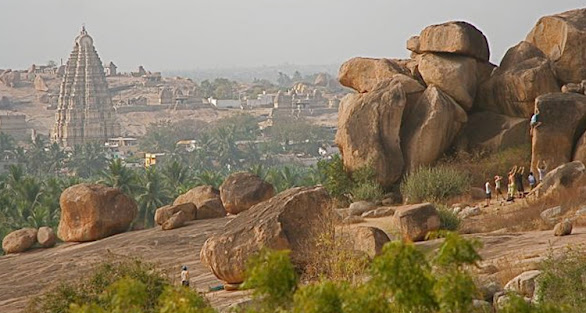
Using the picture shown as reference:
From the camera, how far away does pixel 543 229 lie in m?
14.6

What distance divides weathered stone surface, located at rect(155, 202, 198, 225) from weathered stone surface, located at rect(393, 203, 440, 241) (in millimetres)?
6119

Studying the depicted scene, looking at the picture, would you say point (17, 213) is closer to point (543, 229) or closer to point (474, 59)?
point (474, 59)

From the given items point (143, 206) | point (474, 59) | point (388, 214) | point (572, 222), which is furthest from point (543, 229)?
point (143, 206)

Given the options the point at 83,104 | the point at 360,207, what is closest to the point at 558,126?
the point at 360,207

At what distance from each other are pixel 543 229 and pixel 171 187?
2205 centimetres

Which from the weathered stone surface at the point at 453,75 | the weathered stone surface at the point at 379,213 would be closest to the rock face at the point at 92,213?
the weathered stone surface at the point at 379,213

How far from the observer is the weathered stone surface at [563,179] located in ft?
53.4

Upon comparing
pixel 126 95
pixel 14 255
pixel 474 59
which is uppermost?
pixel 474 59

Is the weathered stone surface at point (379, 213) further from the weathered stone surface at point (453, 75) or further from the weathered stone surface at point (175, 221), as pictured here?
→ the weathered stone surface at point (175, 221)

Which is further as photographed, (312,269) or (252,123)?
(252,123)

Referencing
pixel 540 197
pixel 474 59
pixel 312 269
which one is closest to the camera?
pixel 312 269

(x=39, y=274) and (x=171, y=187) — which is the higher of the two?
(x=39, y=274)

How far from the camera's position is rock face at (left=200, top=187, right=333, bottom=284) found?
1229 cm

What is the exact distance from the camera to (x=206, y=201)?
66.7 feet
